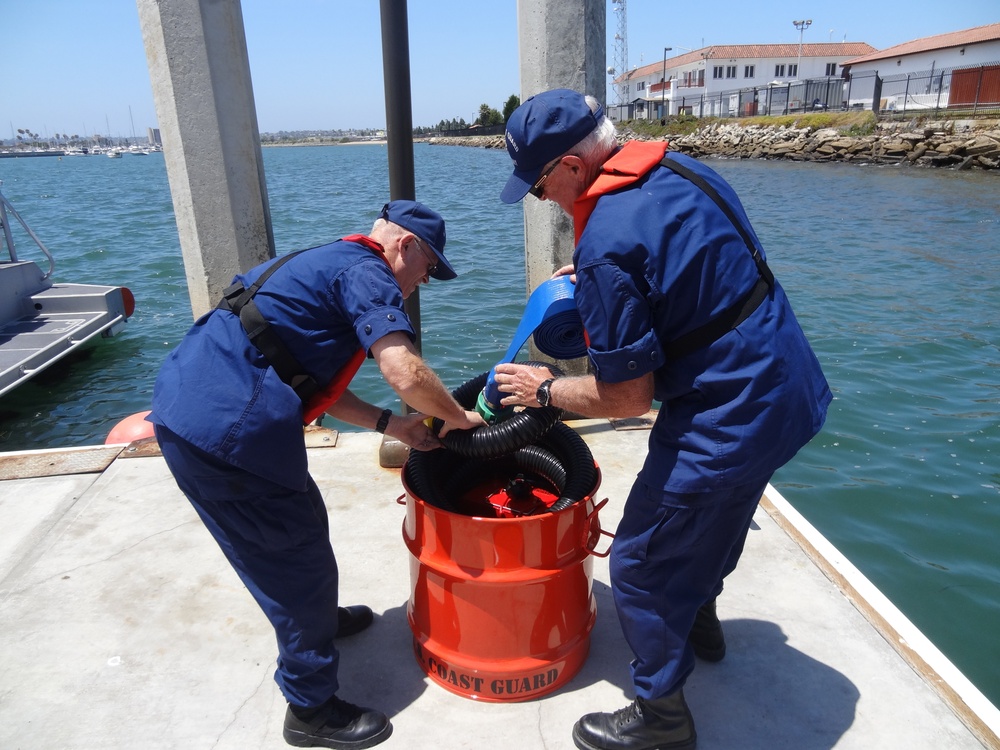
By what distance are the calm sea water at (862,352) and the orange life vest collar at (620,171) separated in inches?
145

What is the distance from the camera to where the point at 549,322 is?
2.67 metres

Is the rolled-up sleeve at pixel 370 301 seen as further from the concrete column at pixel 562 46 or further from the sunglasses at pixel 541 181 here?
the concrete column at pixel 562 46

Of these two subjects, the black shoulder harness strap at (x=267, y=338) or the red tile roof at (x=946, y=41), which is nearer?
the black shoulder harness strap at (x=267, y=338)

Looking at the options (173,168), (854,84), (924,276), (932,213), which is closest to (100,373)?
(173,168)

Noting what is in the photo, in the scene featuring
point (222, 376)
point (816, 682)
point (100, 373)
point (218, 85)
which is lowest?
point (100, 373)

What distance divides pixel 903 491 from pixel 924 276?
9.38 m

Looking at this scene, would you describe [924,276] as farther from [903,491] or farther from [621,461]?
[621,461]

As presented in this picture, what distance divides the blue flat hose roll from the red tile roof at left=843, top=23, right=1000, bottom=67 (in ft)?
173

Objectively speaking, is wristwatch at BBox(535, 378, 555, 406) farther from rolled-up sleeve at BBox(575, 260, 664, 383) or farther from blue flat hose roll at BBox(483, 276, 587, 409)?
rolled-up sleeve at BBox(575, 260, 664, 383)

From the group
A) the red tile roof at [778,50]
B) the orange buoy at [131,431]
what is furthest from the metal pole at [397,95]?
the red tile roof at [778,50]

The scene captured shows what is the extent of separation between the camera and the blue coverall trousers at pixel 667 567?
7.62 ft

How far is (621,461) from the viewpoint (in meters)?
4.54

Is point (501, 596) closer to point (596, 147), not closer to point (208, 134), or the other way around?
point (596, 147)

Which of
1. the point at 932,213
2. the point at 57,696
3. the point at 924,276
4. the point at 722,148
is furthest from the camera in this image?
the point at 722,148
